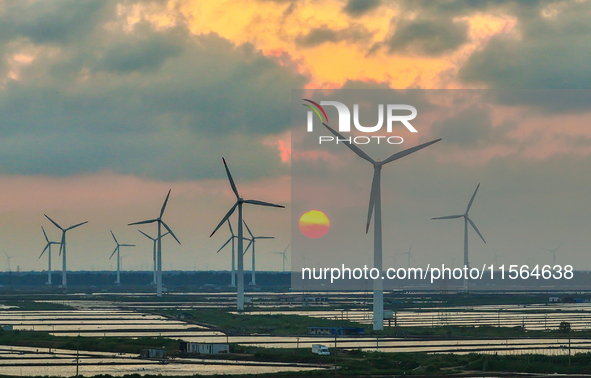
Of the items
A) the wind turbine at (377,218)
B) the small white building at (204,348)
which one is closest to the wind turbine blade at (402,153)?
the wind turbine at (377,218)

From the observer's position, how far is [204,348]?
11619cm

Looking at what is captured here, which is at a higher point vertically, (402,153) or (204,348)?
(402,153)

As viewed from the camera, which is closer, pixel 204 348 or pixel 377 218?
pixel 204 348

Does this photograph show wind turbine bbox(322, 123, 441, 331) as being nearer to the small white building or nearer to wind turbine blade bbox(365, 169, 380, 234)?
wind turbine blade bbox(365, 169, 380, 234)

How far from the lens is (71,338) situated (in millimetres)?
130625

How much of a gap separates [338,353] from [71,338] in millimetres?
42453

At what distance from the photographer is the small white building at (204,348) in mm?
114812

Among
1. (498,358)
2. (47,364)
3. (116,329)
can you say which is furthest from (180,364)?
(116,329)

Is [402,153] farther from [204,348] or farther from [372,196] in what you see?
[204,348]

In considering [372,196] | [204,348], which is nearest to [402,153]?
[372,196]

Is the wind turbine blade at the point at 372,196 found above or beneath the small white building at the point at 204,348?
above

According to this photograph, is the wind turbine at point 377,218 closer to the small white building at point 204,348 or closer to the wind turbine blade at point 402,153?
the wind turbine blade at point 402,153

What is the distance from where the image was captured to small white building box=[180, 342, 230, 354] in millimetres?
114812


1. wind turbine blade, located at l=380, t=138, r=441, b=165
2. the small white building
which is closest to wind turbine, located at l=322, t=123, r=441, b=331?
A: wind turbine blade, located at l=380, t=138, r=441, b=165
